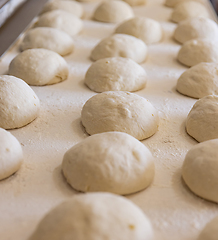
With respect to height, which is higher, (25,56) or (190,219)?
(25,56)

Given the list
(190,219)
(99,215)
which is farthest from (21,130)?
(190,219)

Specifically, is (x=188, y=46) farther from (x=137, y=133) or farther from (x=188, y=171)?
(x=188, y=171)

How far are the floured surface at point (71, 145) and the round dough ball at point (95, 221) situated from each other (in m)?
0.14

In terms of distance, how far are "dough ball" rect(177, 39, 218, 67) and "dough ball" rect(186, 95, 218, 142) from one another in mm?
647

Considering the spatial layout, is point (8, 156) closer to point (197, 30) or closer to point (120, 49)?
point (120, 49)

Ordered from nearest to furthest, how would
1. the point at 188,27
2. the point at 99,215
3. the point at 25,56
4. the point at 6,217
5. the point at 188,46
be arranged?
the point at 99,215 < the point at 6,217 < the point at 25,56 < the point at 188,46 < the point at 188,27

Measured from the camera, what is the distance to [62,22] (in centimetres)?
255

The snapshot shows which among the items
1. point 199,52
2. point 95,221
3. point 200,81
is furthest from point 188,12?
point 95,221

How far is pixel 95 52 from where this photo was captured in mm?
2160

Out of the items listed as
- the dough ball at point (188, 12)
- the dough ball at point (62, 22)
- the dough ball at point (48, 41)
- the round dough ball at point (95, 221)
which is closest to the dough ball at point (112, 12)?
the dough ball at point (62, 22)

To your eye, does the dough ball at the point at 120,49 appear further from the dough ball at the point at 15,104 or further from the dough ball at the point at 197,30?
the dough ball at the point at 15,104

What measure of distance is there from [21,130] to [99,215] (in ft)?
2.58

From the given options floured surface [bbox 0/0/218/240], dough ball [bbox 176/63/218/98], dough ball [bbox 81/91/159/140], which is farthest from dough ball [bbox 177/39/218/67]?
dough ball [bbox 81/91/159/140]

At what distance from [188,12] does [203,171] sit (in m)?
2.14
